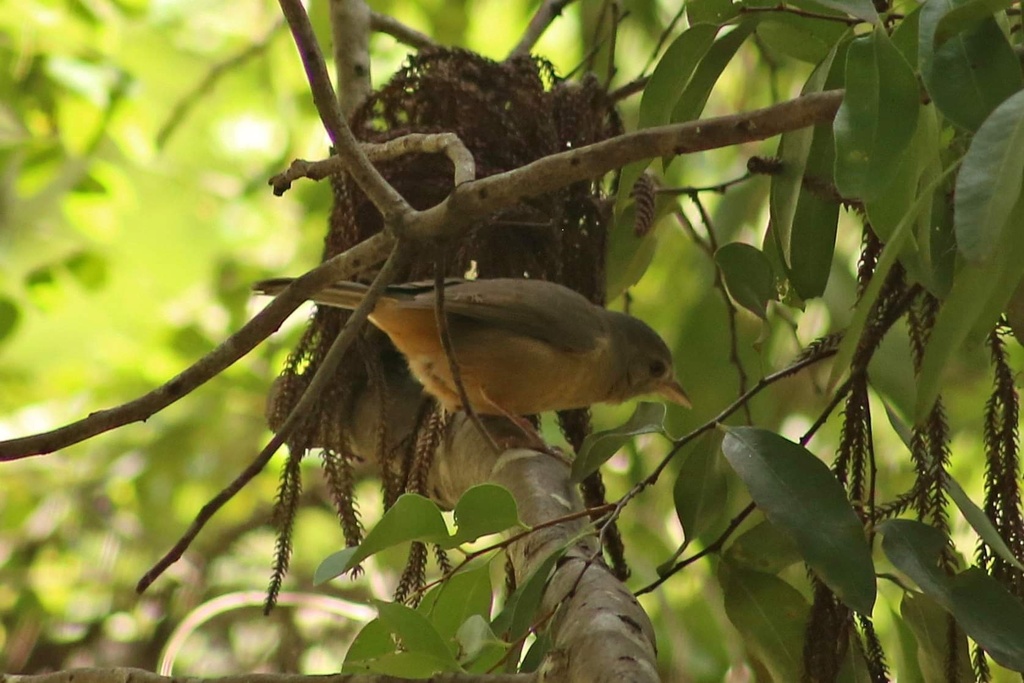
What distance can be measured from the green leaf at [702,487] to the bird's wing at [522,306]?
1.03 meters

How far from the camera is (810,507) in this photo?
1.70 meters

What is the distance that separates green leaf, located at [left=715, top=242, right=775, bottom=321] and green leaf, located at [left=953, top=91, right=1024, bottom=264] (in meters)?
1.01

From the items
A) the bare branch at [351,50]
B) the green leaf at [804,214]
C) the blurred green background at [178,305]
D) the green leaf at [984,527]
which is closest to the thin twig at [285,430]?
the green leaf at [804,214]

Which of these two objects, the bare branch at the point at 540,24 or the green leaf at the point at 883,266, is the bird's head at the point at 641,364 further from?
the green leaf at the point at 883,266

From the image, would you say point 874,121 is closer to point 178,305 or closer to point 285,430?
point 285,430

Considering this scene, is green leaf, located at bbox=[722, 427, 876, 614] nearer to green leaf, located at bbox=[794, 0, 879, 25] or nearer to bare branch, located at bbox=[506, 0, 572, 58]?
green leaf, located at bbox=[794, 0, 879, 25]

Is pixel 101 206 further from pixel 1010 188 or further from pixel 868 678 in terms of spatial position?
pixel 1010 188

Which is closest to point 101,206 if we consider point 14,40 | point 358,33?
point 14,40

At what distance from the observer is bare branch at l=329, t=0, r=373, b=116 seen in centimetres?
340

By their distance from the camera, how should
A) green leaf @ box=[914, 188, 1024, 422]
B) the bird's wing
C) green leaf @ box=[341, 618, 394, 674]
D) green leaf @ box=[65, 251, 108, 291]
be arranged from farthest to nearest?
green leaf @ box=[65, 251, 108, 291]
the bird's wing
green leaf @ box=[341, 618, 394, 674]
green leaf @ box=[914, 188, 1024, 422]

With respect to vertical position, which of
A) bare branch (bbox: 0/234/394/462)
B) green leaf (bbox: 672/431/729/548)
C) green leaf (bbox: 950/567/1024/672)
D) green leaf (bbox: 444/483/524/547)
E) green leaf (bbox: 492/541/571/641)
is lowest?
green leaf (bbox: 950/567/1024/672)

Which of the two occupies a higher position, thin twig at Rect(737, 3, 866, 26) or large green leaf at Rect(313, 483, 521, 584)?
thin twig at Rect(737, 3, 866, 26)

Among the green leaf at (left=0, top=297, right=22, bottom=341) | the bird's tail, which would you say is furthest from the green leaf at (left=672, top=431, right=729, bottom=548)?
the green leaf at (left=0, top=297, right=22, bottom=341)

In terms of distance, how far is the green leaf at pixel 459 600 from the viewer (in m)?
1.90
